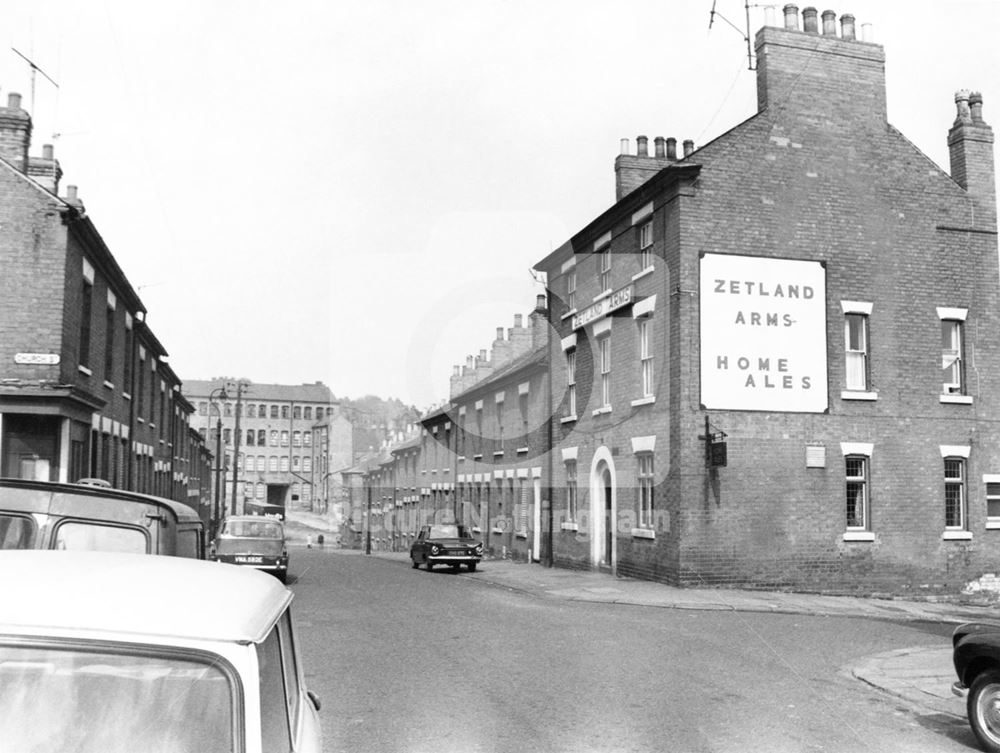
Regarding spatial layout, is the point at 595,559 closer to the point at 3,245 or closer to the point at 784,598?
the point at 784,598

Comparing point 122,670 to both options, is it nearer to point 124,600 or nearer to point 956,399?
point 124,600

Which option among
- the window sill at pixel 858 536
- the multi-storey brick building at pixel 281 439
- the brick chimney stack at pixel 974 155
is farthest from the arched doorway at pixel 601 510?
the multi-storey brick building at pixel 281 439

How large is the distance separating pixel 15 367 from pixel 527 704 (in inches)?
514

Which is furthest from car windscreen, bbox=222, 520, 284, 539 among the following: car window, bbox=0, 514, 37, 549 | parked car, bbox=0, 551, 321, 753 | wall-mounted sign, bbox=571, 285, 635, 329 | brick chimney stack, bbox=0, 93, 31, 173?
parked car, bbox=0, 551, 321, 753

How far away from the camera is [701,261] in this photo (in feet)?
67.6

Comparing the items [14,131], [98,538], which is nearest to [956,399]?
[98,538]

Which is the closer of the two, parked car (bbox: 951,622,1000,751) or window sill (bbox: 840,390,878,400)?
parked car (bbox: 951,622,1000,751)

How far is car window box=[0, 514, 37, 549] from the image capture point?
6.06 metres

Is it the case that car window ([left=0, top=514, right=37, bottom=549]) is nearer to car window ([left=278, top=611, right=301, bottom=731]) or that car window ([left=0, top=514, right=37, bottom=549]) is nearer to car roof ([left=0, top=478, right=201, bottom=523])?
car roof ([left=0, top=478, right=201, bottom=523])

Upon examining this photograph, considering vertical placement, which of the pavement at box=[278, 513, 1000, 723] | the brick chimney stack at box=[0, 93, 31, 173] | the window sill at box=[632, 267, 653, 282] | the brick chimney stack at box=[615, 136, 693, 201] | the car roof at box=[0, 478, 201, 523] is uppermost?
the brick chimney stack at box=[615, 136, 693, 201]

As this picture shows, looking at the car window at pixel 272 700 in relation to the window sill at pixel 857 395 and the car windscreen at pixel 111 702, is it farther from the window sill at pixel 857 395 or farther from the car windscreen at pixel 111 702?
the window sill at pixel 857 395

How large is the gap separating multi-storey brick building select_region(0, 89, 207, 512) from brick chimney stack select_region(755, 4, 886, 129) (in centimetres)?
1612

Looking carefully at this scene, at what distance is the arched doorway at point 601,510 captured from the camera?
24.5 meters

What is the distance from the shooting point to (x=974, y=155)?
2295 cm
